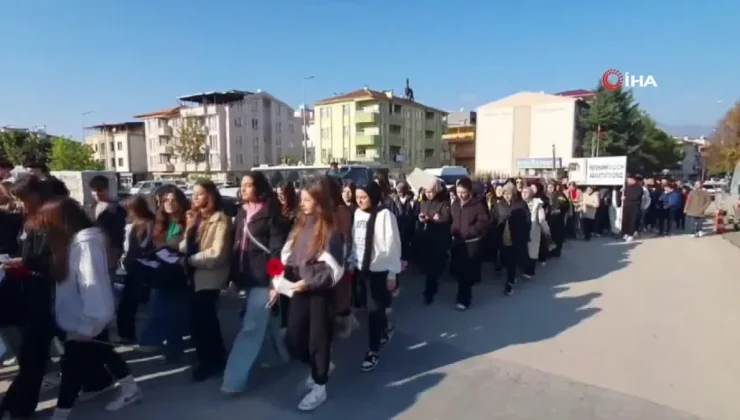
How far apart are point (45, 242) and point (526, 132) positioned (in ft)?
192

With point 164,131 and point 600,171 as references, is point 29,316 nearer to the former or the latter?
point 600,171

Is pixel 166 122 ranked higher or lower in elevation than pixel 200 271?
higher

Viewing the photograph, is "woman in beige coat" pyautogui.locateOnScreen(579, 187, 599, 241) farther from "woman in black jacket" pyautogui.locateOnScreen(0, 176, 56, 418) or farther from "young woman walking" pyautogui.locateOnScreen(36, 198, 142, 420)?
"woman in black jacket" pyautogui.locateOnScreen(0, 176, 56, 418)

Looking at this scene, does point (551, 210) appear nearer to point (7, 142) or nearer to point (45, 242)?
point (45, 242)

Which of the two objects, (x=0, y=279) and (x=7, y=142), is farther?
(x=7, y=142)

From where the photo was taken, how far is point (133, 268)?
4.59m

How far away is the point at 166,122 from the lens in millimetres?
63156

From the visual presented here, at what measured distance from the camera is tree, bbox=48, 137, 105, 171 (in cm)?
4834

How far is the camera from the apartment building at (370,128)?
55750 millimetres

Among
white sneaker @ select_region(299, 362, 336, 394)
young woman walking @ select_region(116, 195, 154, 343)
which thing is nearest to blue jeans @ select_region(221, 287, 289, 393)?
white sneaker @ select_region(299, 362, 336, 394)

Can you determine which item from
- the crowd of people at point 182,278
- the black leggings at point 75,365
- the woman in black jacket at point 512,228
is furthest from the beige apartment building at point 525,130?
the black leggings at point 75,365

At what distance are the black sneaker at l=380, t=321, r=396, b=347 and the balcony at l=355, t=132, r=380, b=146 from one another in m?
51.1

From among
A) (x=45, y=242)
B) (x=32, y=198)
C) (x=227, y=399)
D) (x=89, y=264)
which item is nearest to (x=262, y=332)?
(x=227, y=399)

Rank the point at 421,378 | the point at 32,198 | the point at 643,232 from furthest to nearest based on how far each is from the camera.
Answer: the point at 643,232 → the point at 421,378 → the point at 32,198
